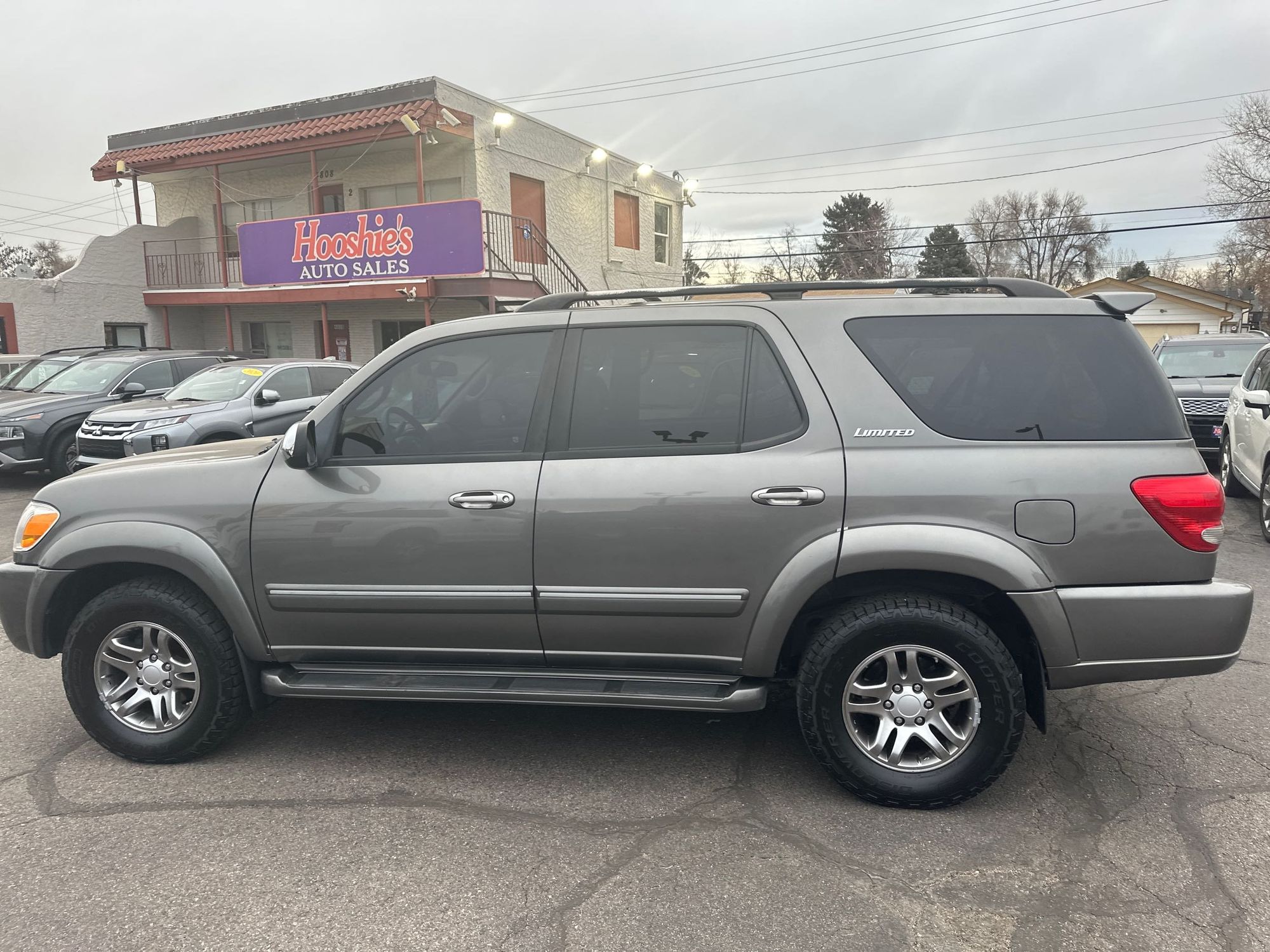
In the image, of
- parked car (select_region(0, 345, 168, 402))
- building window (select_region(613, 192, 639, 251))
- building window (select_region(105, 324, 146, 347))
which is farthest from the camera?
building window (select_region(613, 192, 639, 251))

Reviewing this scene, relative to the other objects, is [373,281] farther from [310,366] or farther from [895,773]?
[895,773]

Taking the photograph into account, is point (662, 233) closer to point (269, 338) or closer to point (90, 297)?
point (269, 338)

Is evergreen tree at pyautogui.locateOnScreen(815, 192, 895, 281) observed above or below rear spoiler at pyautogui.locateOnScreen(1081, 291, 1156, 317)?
above

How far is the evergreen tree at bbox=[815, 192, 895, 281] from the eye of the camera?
54.2 m

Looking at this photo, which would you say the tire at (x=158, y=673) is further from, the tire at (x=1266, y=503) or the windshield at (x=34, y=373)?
the windshield at (x=34, y=373)

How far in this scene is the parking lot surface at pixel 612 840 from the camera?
8.12 feet

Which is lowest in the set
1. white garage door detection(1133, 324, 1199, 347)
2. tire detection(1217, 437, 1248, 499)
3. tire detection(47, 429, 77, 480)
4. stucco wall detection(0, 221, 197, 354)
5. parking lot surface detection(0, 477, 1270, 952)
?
parking lot surface detection(0, 477, 1270, 952)

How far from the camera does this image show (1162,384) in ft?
9.76

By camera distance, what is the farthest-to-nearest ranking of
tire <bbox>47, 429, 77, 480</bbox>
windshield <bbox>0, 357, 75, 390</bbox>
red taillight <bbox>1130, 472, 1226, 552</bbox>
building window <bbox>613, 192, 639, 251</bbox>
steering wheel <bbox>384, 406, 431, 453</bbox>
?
building window <bbox>613, 192, 639, 251</bbox> < windshield <bbox>0, 357, 75, 390</bbox> < tire <bbox>47, 429, 77, 480</bbox> < steering wheel <bbox>384, 406, 431, 453</bbox> < red taillight <bbox>1130, 472, 1226, 552</bbox>

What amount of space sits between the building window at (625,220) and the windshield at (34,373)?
12.6 metres

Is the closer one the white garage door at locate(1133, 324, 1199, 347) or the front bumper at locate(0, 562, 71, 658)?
the front bumper at locate(0, 562, 71, 658)

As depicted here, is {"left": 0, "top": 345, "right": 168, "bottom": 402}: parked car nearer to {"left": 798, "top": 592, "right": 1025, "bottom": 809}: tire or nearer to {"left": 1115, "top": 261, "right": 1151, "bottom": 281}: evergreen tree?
{"left": 798, "top": 592, "right": 1025, "bottom": 809}: tire

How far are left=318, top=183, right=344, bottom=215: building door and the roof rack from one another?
1727 centimetres

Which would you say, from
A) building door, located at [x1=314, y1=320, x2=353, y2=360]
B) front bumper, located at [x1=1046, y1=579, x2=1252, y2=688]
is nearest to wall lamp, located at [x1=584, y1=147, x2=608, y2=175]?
building door, located at [x1=314, y1=320, x2=353, y2=360]
